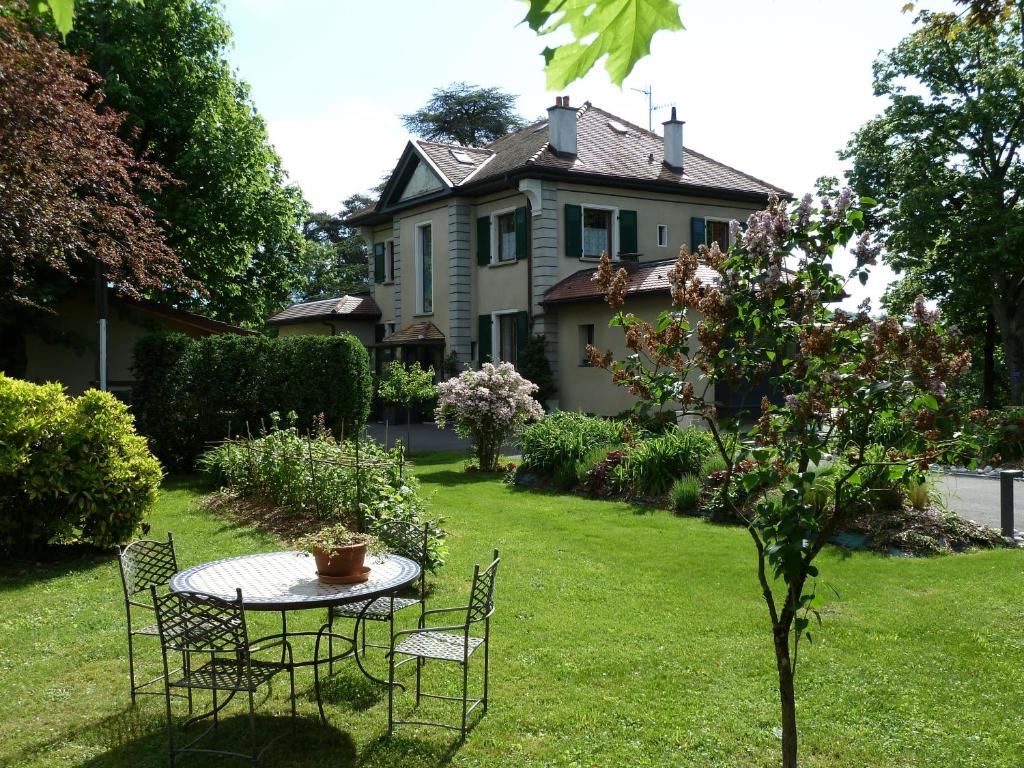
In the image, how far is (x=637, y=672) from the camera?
5516 mm

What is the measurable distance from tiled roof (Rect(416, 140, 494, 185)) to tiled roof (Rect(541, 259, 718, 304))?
16.2 ft

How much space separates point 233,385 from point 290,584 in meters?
11.1

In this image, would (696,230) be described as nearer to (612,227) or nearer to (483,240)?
(612,227)

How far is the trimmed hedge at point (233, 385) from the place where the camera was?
14969 millimetres

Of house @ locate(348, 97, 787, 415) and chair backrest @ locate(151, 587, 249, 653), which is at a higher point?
house @ locate(348, 97, 787, 415)

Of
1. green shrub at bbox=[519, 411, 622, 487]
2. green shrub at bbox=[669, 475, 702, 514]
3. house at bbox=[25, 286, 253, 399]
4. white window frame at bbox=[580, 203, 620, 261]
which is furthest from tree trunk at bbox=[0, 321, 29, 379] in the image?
green shrub at bbox=[669, 475, 702, 514]

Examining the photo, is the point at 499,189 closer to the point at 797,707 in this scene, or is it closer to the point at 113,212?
the point at 113,212

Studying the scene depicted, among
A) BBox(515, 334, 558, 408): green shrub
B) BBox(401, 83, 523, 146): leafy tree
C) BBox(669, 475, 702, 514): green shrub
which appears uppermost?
BBox(401, 83, 523, 146): leafy tree

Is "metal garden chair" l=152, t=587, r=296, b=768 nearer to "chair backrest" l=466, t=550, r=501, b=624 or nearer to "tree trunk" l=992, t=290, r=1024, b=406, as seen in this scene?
"chair backrest" l=466, t=550, r=501, b=624

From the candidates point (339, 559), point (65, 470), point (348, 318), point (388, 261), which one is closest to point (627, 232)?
point (388, 261)

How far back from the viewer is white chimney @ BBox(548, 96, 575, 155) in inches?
915

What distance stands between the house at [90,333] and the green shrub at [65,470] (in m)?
10.7

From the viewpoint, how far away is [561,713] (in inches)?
192

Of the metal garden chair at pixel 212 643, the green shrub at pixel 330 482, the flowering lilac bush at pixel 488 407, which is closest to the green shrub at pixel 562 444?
the flowering lilac bush at pixel 488 407
